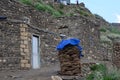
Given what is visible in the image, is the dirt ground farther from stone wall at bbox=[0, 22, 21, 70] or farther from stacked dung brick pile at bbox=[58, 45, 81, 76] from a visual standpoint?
stacked dung brick pile at bbox=[58, 45, 81, 76]

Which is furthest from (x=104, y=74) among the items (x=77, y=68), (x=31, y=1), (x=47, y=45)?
(x=31, y=1)

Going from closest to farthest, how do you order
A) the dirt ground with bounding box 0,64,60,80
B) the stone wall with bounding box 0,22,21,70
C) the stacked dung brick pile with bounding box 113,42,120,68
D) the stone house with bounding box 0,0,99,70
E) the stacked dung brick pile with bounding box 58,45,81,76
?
the dirt ground with bounding box 0,64,60,80
the stacked dung brick pile with bounding box 58,45,81,76
the stone wall with bounding box 0,22,21,70
the stone house with bounding box 0,0,99,70
the stacked dung brick pile with bounding box 113,42,120,68

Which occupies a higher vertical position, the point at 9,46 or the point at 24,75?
the point at 9,46

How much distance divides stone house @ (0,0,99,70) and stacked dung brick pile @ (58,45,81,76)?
343 cm

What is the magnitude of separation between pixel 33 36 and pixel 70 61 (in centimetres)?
474

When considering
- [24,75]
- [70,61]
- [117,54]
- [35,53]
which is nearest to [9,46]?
[35,53]

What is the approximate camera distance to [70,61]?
18.4 meters

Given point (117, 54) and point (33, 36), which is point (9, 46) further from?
point (117, 54)

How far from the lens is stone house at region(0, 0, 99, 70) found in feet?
69.3

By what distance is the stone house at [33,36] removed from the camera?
831 inches

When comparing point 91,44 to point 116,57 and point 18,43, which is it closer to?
point 116,57

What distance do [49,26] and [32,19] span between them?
162cm

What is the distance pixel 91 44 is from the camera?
29.8 meters

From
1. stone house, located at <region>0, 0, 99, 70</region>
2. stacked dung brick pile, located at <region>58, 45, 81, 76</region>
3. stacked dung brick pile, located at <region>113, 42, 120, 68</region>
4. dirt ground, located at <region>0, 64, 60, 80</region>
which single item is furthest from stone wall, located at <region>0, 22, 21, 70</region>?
stacked dung brick pile, located at <region>113, 42, 120, 68</region>
